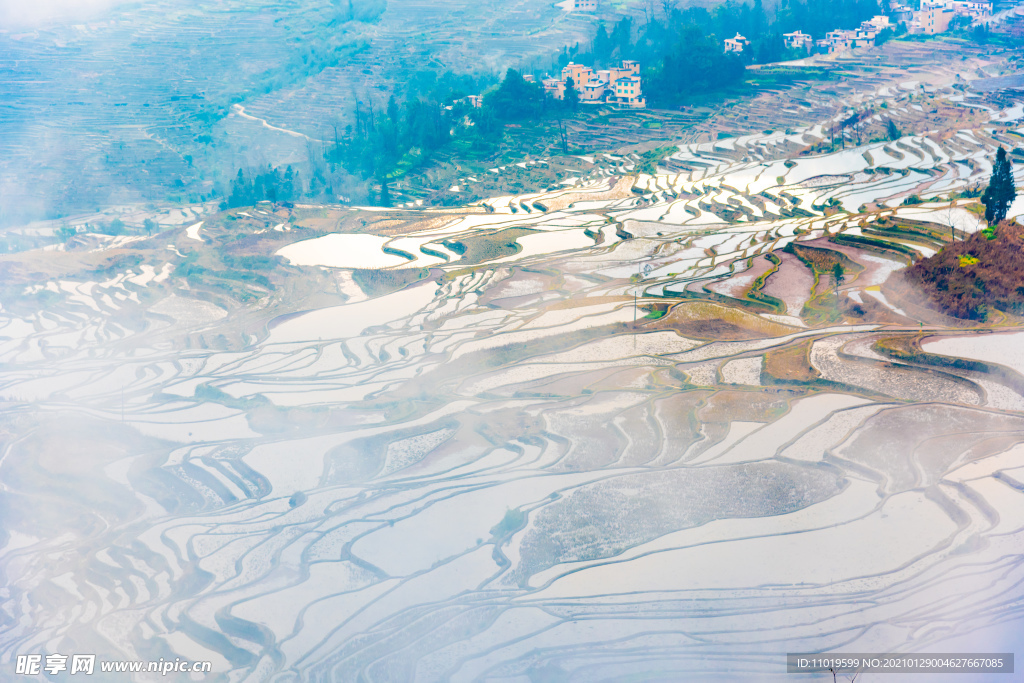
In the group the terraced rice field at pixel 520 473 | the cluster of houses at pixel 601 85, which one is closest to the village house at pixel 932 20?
the cluster of houses at pixel 601 85

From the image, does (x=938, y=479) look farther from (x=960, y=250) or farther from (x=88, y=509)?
(x=88, y=509)

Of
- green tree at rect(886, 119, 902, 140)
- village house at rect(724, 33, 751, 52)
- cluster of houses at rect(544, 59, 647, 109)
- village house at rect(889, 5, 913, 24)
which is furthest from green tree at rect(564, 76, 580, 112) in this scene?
village house at rect(889, 5, 913, 24)

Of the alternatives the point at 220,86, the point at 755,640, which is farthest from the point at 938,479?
the point at 220,86

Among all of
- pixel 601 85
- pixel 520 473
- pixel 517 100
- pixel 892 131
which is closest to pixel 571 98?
pixel 517 100

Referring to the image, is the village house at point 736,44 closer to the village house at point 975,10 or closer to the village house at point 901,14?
the village house at point 901,14

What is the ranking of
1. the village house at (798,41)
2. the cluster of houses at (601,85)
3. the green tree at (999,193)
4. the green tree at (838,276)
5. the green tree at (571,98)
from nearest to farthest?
the green tree at (838,276) < the green tree at (999,193) < the green tree at (571,98) < the cluster of houses at (601,85) < the village house at (798,41)

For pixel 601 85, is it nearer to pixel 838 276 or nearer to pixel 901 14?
pixel 901 14
